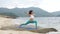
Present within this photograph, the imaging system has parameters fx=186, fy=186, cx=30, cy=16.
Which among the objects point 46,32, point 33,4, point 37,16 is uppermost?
point 33,4

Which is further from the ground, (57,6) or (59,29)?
(57,6)

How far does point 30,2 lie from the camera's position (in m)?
4.26

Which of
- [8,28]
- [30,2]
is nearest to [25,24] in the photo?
[8,28]

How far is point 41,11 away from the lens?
427cm

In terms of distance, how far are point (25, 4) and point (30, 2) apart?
0.13 m

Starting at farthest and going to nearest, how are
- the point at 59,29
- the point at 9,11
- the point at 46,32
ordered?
the point at 9,11, the point at 59,29, the point at 46,32

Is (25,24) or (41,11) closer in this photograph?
(25,24)

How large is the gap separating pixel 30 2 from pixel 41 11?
326 mm

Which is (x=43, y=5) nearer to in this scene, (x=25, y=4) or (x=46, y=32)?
(x=25, y=4)

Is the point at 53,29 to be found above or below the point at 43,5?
below

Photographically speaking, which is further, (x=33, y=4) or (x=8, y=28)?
(x=33, y=4)

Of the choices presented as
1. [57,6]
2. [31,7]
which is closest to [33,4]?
[31,7]

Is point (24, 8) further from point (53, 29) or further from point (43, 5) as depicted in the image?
point (53, 29)

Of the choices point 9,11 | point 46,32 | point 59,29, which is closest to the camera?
point 46,32
